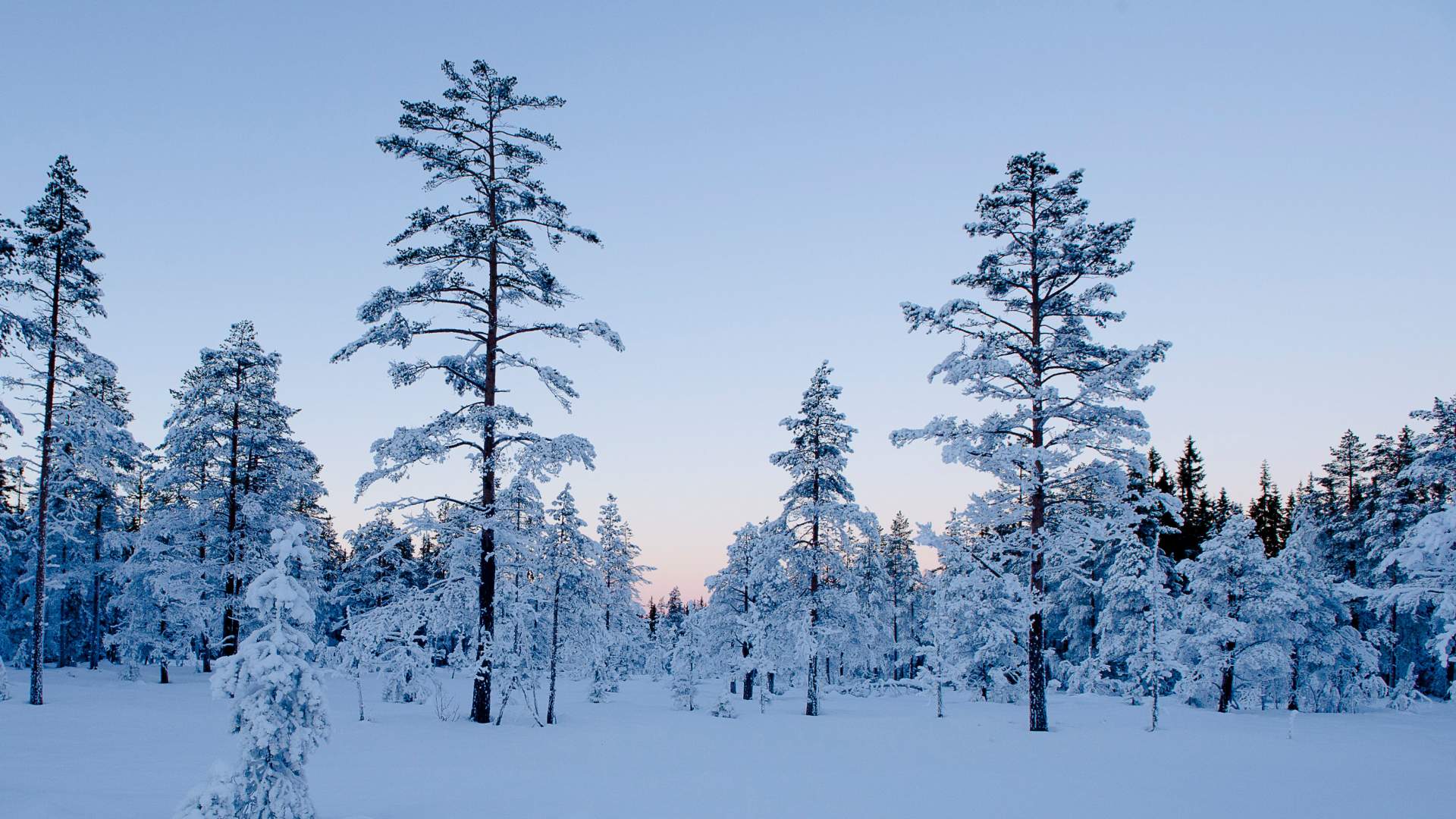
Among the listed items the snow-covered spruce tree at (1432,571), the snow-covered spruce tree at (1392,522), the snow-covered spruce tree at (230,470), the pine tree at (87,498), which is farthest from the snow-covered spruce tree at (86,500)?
the snow-covered spruce tree at (1392,522)

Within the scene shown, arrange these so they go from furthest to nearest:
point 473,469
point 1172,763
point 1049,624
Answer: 1. point 1049,624
2. point 473,469
3. point 1172,763

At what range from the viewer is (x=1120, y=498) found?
19453 mm

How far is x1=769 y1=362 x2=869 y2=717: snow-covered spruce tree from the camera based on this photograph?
30.1 m

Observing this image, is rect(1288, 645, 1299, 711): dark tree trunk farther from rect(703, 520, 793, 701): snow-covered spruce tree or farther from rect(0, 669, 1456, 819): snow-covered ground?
rect(703, 520, 793, 701): snow-covered spruce tree

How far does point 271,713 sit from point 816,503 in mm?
24182

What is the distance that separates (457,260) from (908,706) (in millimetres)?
30735

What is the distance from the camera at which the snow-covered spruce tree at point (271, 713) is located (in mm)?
7195

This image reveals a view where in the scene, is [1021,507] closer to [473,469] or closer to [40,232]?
[473,469]

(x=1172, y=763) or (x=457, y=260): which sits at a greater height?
(x=457, y=260)

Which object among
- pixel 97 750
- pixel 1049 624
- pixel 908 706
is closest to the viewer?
pixel 97 750

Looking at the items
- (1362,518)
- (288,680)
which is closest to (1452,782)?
(288,680)

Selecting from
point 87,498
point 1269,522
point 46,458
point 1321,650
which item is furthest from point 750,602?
point 1269,522

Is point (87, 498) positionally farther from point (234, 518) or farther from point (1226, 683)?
point (1226, 683)

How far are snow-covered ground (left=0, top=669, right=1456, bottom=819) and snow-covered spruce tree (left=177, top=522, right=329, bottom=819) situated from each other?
1.52 metres
